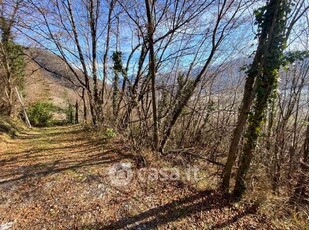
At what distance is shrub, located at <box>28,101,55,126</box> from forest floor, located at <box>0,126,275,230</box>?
38.5 ft

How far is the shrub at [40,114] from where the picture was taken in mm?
15883

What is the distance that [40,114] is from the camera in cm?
1620

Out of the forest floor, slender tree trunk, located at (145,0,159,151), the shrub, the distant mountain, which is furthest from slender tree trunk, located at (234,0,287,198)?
the shrub

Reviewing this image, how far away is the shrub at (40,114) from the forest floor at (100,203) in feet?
38.5

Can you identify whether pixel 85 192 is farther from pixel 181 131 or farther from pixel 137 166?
pixel 181 131

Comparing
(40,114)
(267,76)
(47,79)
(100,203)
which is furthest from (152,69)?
(47,79)

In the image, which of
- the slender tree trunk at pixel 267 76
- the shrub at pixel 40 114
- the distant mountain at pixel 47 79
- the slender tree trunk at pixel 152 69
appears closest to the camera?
the slender tree trunk at pixel 267 76

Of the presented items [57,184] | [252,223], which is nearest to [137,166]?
[57,184]

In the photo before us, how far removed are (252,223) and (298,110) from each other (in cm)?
553

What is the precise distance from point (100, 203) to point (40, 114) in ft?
47.8

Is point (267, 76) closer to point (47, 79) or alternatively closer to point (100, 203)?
point (100, 203)

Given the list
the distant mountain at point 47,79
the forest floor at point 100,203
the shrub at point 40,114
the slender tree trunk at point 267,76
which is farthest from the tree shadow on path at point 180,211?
the shrub at point 40,114

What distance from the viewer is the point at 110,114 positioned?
8.68 m

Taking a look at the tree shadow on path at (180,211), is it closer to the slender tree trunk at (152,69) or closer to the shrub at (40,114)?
the slender tree trunk at (152,69)
